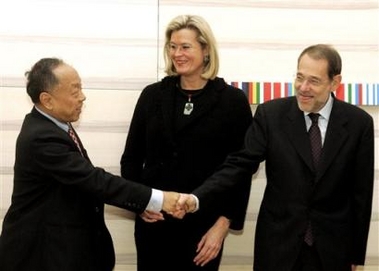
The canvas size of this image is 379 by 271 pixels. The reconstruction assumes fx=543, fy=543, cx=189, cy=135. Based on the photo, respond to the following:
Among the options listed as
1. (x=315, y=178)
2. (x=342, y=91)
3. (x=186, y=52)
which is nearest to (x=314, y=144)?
(x=315, y=178)

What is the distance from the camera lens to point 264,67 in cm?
312

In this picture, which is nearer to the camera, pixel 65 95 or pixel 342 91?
pixel 65 95

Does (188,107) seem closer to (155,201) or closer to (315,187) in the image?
(155,201)

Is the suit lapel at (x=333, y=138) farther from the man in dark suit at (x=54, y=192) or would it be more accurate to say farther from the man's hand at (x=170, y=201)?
the man in dark suit at (x=54, y=192)

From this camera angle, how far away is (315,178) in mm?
2254

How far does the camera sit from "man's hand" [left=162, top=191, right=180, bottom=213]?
2.48 metres

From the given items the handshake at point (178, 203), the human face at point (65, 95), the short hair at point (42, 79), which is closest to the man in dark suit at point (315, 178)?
the handshake at point (178, 203)

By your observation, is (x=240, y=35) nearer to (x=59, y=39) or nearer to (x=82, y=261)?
(x=59, y=39)

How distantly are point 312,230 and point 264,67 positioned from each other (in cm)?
117

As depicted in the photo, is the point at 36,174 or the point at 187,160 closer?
the point at 36,174

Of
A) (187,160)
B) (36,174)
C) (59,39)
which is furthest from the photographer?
(59,39)

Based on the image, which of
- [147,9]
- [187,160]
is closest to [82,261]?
[187,160]

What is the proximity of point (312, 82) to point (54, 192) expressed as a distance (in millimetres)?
1178

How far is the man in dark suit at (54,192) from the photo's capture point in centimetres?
219
